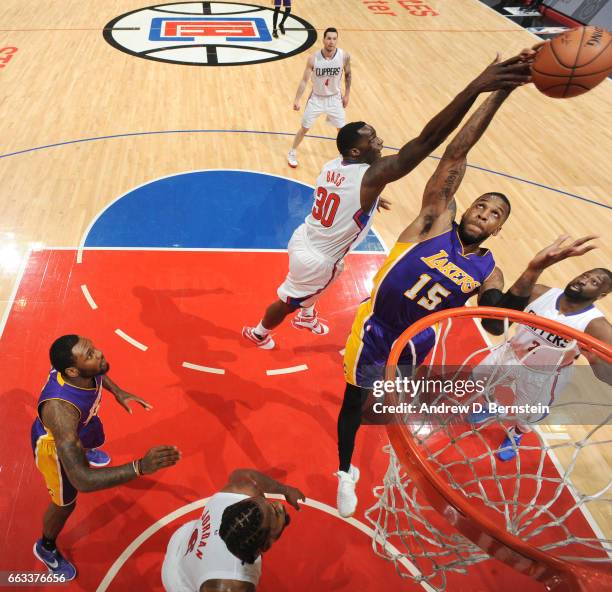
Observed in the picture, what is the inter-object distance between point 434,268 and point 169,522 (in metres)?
2.25

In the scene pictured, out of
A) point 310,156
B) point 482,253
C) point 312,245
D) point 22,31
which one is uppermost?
point 482,253

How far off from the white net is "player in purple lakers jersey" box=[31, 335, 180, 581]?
138cm

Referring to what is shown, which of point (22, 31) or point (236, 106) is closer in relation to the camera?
point (236, 106)

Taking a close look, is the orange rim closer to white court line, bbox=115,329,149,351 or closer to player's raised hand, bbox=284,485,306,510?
player's raised hand, bbox=284,485,306,510

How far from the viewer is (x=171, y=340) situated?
14.4 ft

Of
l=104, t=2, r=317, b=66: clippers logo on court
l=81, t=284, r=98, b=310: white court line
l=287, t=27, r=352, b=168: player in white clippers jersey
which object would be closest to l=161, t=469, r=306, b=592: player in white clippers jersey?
l=81, t=284, r=98, b=310: white court line

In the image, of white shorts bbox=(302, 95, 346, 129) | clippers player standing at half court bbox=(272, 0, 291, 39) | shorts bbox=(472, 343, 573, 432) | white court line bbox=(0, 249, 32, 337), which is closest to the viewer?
shorts bbox=(472, 343, 573, 432)

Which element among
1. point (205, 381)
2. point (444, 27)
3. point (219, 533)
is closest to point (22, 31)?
point (444, 27)

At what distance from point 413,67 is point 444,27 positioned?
3.01 meters

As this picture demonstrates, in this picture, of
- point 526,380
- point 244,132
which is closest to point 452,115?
point 526,380

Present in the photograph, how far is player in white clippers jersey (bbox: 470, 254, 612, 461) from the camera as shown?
3.11 metres

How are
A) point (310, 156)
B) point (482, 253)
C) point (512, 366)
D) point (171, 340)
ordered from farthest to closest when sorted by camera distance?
point (310, 156) → point (171, 340) → point (512, 366) → point (482, 253)

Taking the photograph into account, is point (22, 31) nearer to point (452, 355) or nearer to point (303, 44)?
point (303, 44)

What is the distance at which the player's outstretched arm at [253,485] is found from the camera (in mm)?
2393
